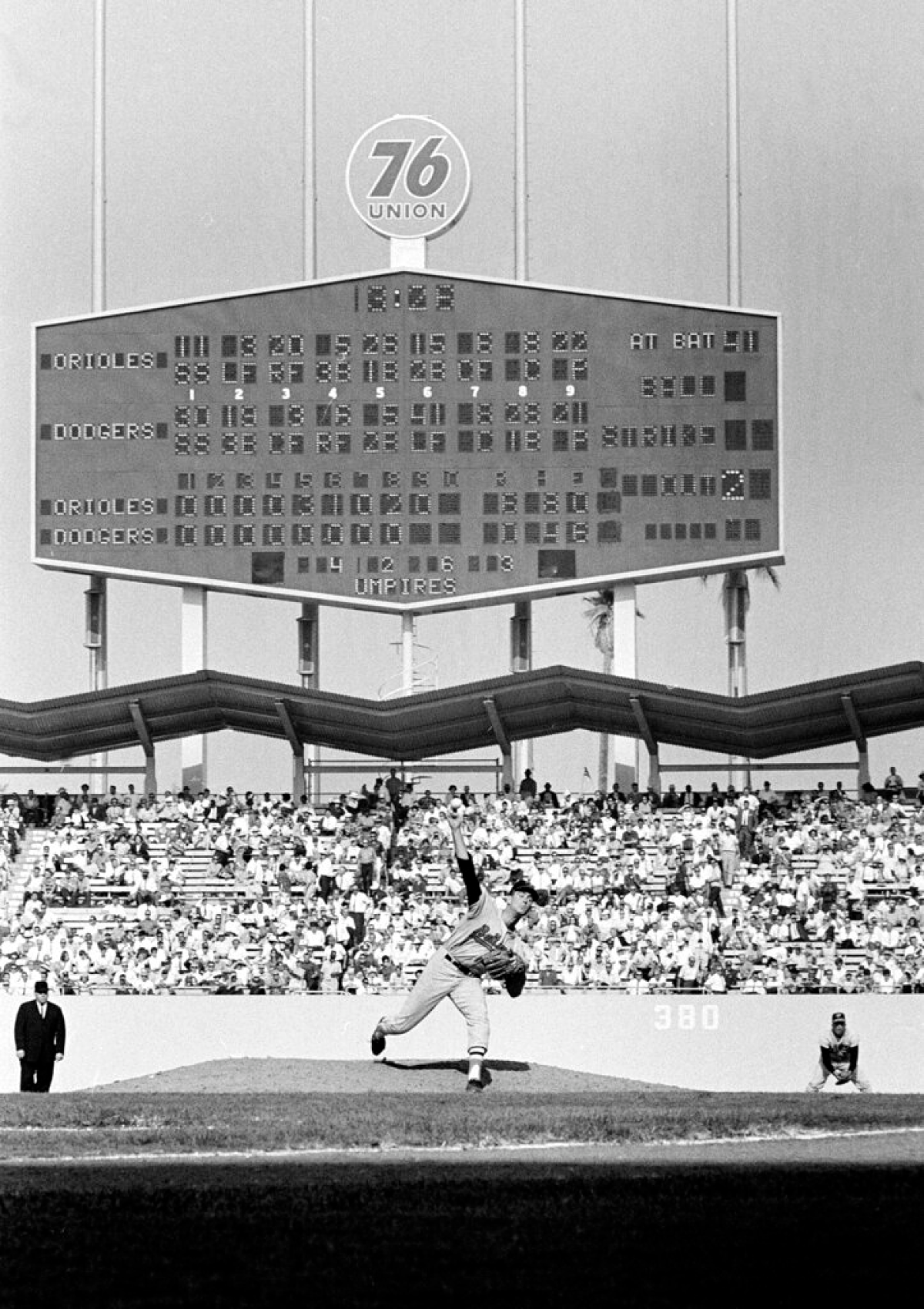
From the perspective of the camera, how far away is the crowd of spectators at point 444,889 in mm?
25906

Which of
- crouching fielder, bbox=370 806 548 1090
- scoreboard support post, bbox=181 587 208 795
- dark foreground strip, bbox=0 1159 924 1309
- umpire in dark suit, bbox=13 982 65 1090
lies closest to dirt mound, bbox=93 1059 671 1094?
crouching fielder, bbox=370 806 548 1090

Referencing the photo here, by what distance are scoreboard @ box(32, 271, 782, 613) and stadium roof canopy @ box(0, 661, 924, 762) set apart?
58.5 inches

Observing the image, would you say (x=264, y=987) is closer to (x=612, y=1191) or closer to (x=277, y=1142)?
(x=277, y=1142)

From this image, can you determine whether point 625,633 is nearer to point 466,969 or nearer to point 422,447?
point 422,447

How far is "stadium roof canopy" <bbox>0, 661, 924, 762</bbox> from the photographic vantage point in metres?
31.9

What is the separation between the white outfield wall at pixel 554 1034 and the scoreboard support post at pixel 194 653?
8.32m

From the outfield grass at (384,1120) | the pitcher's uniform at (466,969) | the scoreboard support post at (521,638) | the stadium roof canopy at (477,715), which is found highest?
the scoreboard support post at (521,638)

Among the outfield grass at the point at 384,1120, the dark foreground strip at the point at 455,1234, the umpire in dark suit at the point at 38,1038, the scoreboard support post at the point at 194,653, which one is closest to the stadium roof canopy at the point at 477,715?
the scoreboard support post at the point at 194,653

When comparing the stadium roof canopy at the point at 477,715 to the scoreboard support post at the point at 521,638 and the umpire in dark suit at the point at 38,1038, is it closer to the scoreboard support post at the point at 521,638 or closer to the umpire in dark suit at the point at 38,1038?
the scoreboard support post at the point at 521,638

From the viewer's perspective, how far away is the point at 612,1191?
9.12 m

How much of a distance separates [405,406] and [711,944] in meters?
9.80

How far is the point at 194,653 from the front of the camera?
33.5 m

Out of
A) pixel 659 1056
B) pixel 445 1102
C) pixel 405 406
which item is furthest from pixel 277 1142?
pixel 405 406

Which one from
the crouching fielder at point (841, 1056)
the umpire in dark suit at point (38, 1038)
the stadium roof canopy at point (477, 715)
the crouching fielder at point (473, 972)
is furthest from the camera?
the stadium roof canopy at point (477, 715)
